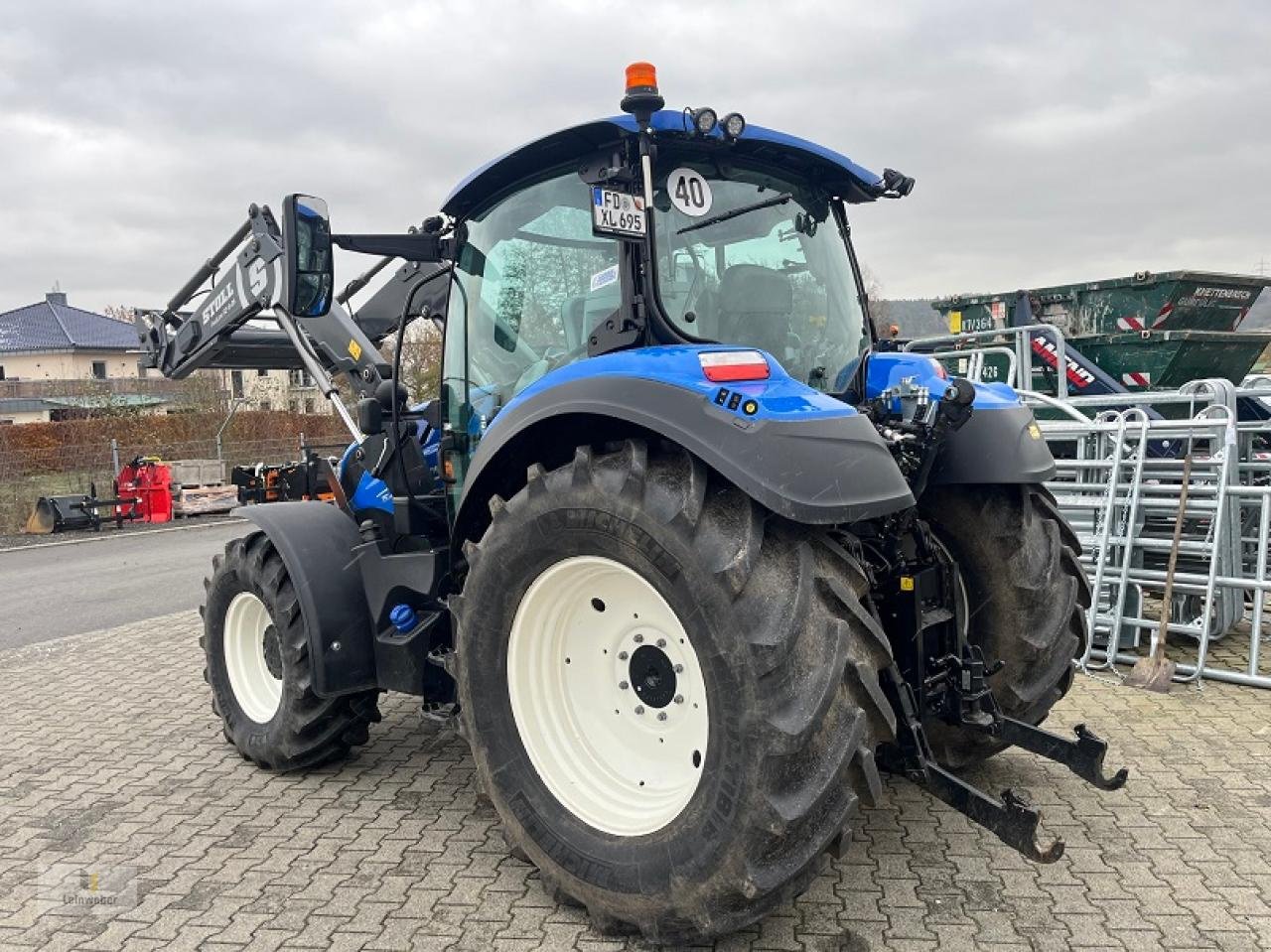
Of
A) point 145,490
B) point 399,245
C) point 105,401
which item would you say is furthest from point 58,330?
point 399,245

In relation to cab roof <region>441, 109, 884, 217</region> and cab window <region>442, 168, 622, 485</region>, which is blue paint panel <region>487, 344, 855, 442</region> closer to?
cab window <region>442, 168, 622, 485</region>

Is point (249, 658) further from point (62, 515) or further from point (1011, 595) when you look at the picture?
point (62, 515)

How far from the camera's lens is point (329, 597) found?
400 cm

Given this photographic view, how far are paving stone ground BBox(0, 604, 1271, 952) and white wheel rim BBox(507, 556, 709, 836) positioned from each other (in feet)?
1.28

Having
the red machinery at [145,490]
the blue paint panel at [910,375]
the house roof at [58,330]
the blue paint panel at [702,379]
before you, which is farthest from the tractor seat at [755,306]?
the house roof at [58,330]

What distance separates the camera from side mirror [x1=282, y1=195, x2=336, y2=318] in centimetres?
378

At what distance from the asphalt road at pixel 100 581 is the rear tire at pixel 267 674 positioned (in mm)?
2085

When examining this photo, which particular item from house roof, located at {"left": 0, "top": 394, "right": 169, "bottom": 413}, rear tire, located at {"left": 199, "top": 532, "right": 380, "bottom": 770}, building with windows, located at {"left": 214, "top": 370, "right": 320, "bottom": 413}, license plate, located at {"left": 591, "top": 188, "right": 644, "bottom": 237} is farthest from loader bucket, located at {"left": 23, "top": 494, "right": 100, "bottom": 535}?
license plate, located at {"left": 591, "top": 188, "right": 644, "bottom": 237}

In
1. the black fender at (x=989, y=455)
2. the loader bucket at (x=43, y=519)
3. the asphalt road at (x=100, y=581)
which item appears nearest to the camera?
the black fender at (x=989, y=455)

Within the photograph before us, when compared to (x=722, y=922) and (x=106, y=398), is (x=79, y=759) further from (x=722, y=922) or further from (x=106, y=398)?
(x=106, y=398)

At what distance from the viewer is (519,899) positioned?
3074 mm

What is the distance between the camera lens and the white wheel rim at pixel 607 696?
2.86 meters

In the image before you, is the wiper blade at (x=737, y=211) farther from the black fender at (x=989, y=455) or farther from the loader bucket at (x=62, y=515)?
the loader bucket at (x=62, y=515)

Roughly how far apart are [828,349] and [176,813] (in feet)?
10.3
